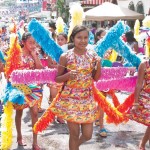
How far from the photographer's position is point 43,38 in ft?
12.3

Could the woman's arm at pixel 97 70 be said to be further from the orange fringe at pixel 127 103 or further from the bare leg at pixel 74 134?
the orange fringe at pixel 127 103

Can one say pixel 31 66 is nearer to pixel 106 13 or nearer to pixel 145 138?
pixel 145 138

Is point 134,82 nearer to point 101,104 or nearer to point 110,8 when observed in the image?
point 101,104

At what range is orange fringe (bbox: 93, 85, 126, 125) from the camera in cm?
388

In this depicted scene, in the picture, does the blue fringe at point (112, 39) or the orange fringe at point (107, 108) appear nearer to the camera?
the orange fringe at point (107, 108)

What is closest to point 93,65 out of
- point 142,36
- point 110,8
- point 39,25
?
point 39,25

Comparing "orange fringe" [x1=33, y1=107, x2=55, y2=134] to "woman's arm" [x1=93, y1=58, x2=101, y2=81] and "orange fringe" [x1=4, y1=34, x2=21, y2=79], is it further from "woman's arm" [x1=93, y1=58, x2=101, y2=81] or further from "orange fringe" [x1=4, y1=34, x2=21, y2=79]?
"orange fringe" [x1=4, y1=34, x2=21, y2=79]

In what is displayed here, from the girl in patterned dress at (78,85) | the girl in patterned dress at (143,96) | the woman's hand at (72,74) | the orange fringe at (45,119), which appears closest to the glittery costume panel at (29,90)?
the orange fringe at (45,119)

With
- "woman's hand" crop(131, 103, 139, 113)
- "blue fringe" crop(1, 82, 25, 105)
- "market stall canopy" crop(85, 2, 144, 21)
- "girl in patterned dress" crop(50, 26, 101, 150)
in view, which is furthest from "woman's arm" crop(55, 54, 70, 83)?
"market stall canopy" crop(85, 2, 144, 21)

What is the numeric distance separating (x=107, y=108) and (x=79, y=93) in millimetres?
515

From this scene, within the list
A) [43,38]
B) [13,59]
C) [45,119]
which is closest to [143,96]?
[45,119]

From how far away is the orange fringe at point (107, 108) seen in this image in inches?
153

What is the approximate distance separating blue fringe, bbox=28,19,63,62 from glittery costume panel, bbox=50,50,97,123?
0.76 ft

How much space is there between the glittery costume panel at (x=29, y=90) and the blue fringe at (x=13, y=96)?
81 millimetres
